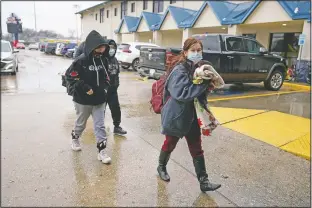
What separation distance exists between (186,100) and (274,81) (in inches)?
349

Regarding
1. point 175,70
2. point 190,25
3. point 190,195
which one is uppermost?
point 190,25

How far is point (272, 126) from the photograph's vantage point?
5.73 meters

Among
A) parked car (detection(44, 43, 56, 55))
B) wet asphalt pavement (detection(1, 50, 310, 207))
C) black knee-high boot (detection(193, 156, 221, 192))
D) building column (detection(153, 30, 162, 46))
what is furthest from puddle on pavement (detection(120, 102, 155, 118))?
parked car (detection(44, 43, 56, 55))

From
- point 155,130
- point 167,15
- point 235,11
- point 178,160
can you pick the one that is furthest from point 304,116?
point 167,15

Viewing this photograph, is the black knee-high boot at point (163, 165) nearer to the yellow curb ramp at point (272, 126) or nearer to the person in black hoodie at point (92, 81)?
the person in black hoodie at point (92, 81)

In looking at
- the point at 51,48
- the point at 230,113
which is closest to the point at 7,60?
the point at 230,113

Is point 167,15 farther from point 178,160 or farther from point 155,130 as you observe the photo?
point 178,160

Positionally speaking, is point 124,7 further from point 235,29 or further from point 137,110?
point 137,110

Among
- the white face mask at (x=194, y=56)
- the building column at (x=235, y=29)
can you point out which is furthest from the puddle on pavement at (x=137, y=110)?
the building column at (x=235, y=29)

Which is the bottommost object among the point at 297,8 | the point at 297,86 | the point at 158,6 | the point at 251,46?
the point at 297,86

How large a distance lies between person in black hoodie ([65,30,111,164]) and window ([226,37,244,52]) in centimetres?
603

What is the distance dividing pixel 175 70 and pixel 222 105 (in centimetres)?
491

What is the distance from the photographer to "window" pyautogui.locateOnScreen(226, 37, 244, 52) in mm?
8930

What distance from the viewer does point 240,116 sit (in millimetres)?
6371
